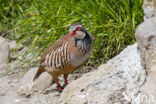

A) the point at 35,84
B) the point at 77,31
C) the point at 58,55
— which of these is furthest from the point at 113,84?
the point at 35,84

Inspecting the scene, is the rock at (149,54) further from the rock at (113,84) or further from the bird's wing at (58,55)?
the bird's wing at (58,55)

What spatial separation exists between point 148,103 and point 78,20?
10.0 feet

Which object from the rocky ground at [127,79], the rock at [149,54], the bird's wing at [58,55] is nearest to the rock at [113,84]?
the rocky ground at [127,79]

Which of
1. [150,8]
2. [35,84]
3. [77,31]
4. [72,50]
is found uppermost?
[150,8]

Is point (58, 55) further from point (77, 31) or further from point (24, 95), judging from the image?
point (24, 95)

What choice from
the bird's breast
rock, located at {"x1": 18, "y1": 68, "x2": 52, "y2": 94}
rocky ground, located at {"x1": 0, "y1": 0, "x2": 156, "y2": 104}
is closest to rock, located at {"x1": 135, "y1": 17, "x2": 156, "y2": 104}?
rocky ground, located at {"x1": 0, "y1": 0, "x2": 156, "y2": 104}

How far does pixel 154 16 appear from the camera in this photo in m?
3.27

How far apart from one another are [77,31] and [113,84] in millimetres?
1183

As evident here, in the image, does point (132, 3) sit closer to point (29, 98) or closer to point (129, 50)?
point (129, 50)

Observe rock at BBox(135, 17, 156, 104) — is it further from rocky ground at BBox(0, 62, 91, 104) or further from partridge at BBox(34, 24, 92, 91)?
rocky ground at BBox(0, 62, 91, 104)

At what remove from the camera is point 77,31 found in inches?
177

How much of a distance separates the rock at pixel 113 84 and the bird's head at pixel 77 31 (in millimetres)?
670

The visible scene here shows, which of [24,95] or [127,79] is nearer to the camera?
[127,79]

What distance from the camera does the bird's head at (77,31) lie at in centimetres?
448
